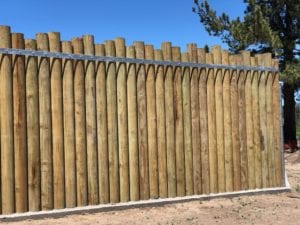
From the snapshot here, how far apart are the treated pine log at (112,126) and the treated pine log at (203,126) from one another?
61.8 inches

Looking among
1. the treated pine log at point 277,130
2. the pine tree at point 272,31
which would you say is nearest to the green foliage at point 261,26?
the pine tree at point 272,31

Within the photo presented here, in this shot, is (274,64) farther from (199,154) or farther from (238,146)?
(199,154)

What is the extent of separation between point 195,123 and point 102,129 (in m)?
1.67

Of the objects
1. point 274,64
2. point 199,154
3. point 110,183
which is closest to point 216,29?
point 274,64

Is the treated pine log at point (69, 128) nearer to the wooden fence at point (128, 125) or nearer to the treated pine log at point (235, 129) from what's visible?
the wooden fence at point (128, 125)

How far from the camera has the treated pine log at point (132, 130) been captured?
7137 millimetres

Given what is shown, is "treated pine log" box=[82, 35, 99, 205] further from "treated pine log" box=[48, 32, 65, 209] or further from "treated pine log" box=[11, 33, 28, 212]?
"treated pine log" box=[11, 33, 28, 212]

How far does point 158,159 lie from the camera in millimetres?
7438

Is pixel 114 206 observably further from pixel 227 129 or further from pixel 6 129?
pixel 227 129

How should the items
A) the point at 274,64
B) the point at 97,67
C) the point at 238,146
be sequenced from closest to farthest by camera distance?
the point at 97,67 → the point at 238,146 → the point at 274,64

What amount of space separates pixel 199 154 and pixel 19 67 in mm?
3144

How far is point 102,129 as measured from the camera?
6.88 m

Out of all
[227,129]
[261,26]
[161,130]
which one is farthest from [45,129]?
[261,26]

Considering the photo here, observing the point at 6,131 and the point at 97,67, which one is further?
the point at 97,67
